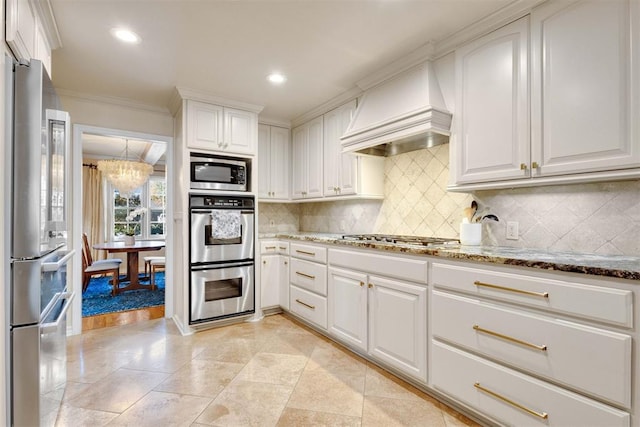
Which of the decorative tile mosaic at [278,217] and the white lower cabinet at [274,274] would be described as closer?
the white lower cabinet at [274,274]

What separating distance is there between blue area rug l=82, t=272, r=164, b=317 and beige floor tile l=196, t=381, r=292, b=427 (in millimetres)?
2578

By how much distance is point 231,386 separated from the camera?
212 cm

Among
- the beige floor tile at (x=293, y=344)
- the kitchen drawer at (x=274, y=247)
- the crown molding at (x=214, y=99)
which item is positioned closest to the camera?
the beige floor tile at (x=293, y=344)

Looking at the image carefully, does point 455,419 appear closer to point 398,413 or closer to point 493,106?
point 398,413

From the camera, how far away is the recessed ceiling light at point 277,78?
2.75m

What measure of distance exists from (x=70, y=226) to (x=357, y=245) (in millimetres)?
2707

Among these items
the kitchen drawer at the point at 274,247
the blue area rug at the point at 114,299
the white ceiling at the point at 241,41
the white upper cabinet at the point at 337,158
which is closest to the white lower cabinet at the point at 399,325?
the white upper cabinet at the point at 337,158

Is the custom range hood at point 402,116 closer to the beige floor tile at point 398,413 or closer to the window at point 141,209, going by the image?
the beige floor tile at point 398,413

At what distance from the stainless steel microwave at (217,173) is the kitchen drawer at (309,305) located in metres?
1.23

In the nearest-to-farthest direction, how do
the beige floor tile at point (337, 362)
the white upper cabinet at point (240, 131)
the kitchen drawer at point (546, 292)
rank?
1. the kitchen drawer at point (546, 292)
2. the beige floor tile at point (337, 362)
3. the white upper cabinet at point (240, 131)

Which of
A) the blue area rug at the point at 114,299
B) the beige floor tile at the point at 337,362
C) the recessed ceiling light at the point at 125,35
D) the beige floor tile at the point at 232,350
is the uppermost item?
the recessed ceiling light at the point at 125,35

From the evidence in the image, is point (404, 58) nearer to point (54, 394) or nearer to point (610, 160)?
point (610, 160)

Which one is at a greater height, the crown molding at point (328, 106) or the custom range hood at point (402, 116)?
the crown molding at point (328, 106)

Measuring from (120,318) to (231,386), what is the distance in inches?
84.1
